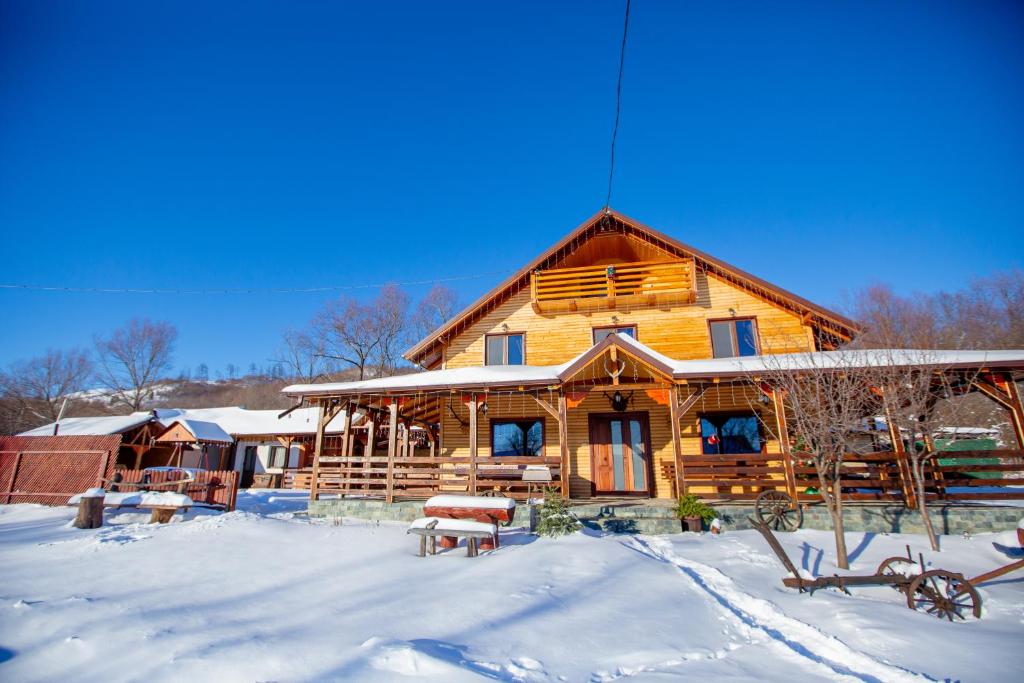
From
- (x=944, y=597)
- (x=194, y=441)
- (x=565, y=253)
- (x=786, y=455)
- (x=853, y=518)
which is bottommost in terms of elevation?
(x=944, y=597)

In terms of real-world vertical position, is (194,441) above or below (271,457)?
above

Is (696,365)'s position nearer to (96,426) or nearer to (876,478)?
(876,478)

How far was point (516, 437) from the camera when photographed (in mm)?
16234

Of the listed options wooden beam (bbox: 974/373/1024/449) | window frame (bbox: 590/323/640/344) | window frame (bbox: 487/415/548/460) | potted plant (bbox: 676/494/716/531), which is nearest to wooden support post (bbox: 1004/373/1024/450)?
wooden beam (bbox: 974/373/1024/449)

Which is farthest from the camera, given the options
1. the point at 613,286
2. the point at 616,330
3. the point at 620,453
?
the point at 616,330

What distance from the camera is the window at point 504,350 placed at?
1739cm

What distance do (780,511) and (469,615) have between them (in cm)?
767

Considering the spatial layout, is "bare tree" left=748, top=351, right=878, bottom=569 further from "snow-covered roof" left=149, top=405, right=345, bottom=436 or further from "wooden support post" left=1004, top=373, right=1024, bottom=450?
"snow-covered roof" left=149, top=405, right=345, bottom=436

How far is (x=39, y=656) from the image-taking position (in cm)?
432

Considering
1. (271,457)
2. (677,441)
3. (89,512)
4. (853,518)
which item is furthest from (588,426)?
(271,457)

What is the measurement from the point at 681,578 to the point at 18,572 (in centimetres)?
911

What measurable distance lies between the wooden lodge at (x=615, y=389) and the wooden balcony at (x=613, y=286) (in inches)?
1.9

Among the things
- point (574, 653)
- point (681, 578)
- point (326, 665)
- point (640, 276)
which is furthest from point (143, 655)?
point (640, 276)

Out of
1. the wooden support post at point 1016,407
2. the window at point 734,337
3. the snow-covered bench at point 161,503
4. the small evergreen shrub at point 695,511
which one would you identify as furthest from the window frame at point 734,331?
the snow-covered bench at point 161,503
